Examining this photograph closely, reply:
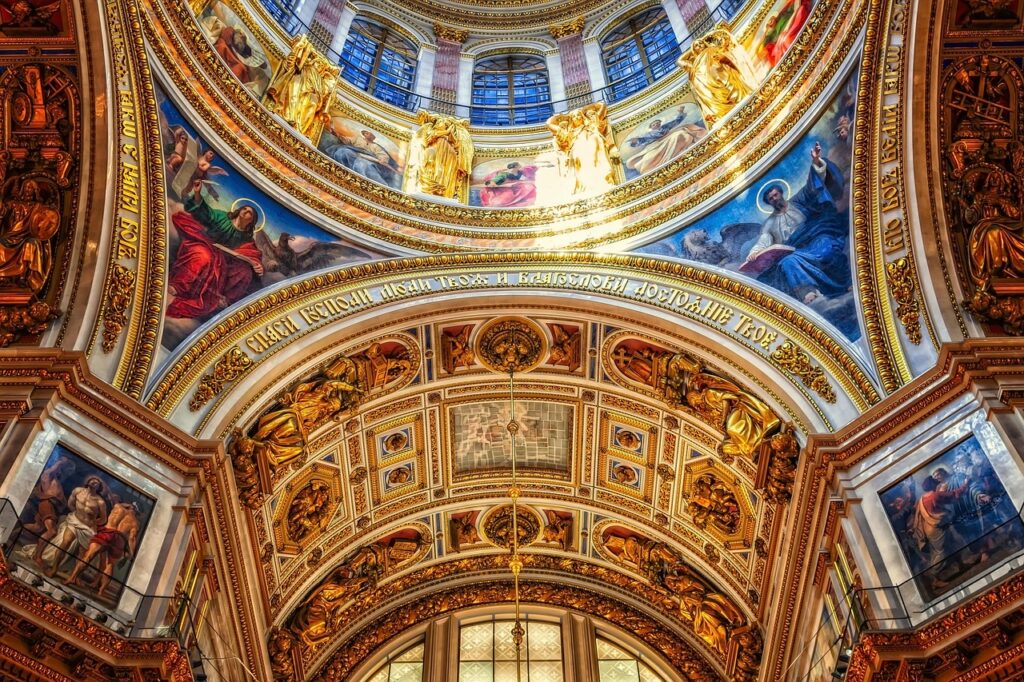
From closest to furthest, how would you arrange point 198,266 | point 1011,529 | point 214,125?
point 1011,529, point 198,266, point 214,125

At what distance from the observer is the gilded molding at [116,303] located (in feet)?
46.3

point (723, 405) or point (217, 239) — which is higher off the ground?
point (217, 239)

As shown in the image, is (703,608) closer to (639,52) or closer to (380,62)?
(639,52)

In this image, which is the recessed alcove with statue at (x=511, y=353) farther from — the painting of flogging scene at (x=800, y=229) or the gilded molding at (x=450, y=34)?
the gilded molding at (x=450, y=34)

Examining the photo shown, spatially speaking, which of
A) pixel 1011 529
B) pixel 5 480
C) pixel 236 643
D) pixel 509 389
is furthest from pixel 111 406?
pixel 1011 529

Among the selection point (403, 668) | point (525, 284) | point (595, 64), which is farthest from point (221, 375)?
point (595, 64)

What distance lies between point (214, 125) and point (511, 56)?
10.0 m

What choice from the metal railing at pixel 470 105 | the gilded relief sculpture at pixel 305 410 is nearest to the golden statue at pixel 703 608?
the gilded relief sculpture at pixel 305 410

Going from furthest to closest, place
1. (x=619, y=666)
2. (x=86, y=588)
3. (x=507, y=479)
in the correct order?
1. (x=619, y=666)
2. (x=507, y=479)
3. (x=86, y=588)

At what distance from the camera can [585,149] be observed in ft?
66.6

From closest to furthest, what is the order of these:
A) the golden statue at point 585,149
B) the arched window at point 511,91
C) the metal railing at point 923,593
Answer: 1. the metal railing at point 923,593
2. the golden statue at point 585,149
3. the arched window at point 511,91

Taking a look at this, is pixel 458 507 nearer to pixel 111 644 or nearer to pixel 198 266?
pixel 198 266

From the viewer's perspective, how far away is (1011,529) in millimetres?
11227

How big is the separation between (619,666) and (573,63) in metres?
13.6
